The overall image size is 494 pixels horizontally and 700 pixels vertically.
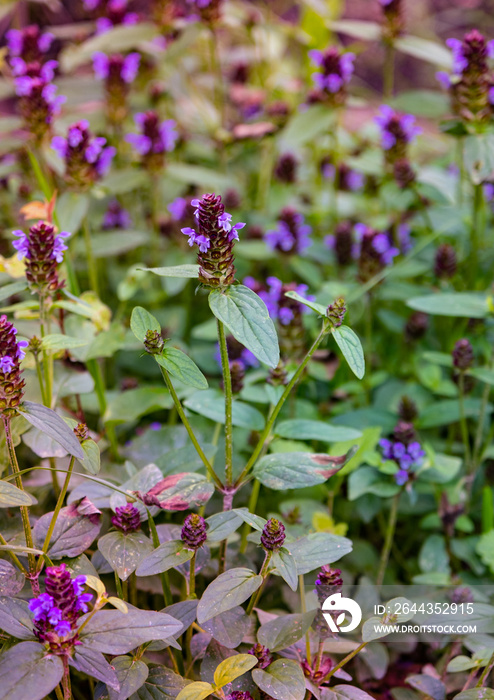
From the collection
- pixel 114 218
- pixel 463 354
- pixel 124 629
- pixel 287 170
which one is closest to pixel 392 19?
pixel 287 170

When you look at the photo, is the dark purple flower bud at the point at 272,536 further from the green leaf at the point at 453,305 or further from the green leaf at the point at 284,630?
the green leaf at the point at 453,305

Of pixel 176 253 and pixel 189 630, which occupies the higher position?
pixel 176 253

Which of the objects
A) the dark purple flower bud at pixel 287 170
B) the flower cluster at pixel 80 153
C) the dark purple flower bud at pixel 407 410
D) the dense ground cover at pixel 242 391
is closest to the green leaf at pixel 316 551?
the dense ground cover at pixel 242 391

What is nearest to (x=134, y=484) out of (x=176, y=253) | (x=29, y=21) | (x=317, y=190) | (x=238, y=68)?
(x=176, y=253)

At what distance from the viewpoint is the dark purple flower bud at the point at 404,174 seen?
1957mm

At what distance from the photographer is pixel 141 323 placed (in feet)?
3.40

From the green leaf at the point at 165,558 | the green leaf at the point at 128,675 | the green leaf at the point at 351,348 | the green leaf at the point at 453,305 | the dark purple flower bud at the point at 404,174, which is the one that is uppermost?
the dark purple flower bud at the point at 404,174

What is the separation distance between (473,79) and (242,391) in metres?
1.12

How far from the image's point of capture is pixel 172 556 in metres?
1.00

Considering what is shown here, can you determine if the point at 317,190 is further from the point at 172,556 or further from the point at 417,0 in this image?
the point at 417,0

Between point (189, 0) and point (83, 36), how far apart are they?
721 mm

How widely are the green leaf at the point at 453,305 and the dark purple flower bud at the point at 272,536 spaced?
2.51 feet

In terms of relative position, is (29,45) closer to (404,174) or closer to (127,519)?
(404,174)

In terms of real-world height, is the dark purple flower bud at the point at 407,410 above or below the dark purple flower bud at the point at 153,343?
below
